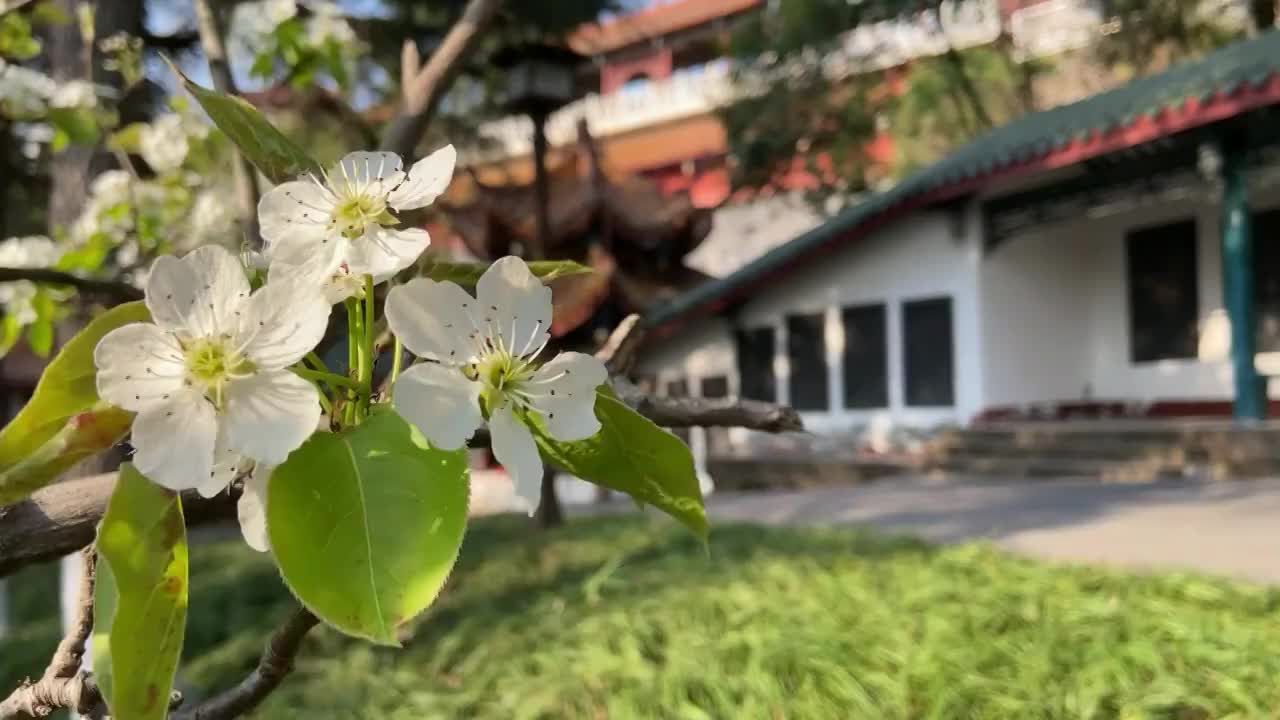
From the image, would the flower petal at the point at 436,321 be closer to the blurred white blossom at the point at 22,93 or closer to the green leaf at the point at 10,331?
the green leaf at the point at 10,331

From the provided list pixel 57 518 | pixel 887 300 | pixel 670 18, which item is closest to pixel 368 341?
pixel 57 518

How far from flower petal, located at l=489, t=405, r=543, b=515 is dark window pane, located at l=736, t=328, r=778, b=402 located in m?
12.0

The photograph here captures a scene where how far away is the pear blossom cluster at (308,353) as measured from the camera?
55 centimetres

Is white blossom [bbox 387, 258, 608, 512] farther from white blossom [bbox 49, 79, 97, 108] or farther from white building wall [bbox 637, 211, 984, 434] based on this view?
white building wall [bbox 637, 211, 984, 434]

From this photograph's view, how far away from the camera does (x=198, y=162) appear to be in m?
3.40

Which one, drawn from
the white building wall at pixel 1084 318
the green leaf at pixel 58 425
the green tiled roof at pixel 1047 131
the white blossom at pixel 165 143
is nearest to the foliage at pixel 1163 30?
the green tiled roof at pixel 1047 131

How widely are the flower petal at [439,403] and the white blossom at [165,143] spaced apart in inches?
104

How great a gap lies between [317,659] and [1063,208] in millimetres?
8827

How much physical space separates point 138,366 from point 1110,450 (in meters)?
9.63

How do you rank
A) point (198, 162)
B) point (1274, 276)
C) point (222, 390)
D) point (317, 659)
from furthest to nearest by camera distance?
point (1274, 276) < point (317, 659) < point (198, 162) < point (222, 390)

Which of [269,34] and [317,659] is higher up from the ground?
[269,34]

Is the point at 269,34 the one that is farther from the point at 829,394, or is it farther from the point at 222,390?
the point at 829,394

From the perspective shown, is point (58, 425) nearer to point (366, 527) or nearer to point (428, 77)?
point (366, 527)

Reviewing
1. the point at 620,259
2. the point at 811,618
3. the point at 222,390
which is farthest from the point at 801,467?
the point at 222,390
